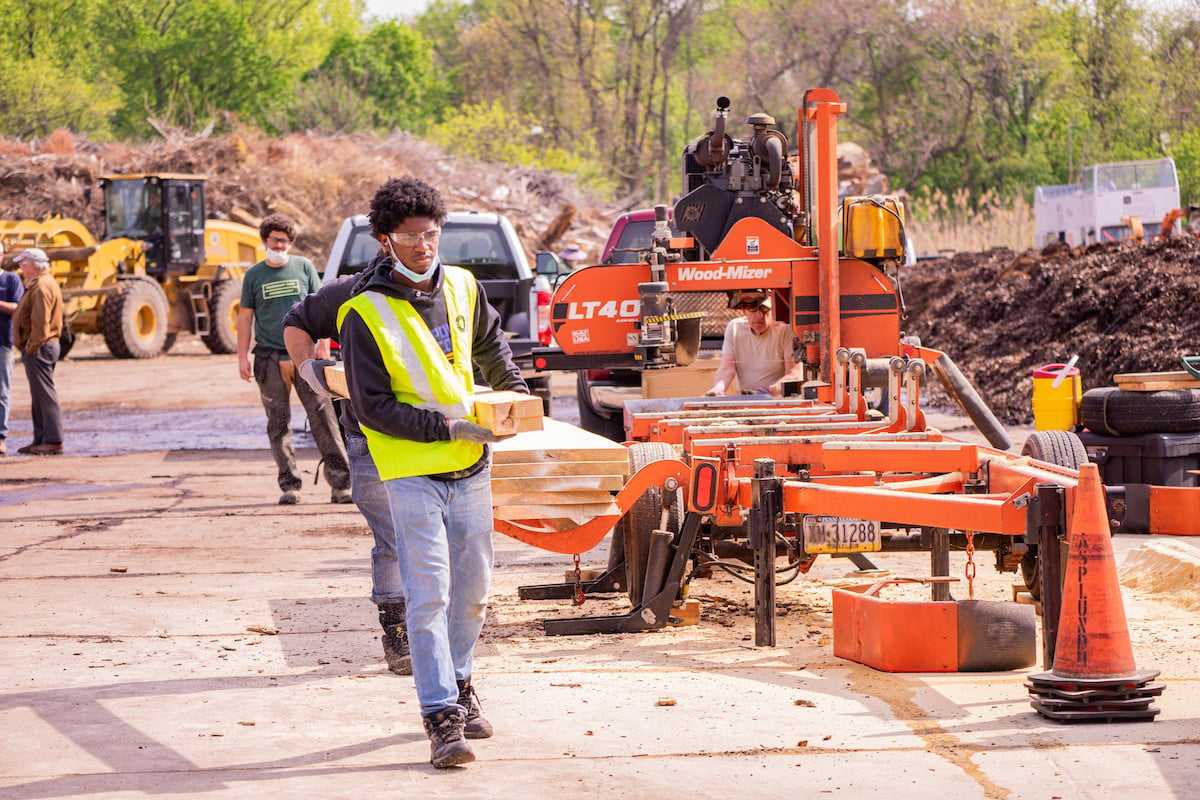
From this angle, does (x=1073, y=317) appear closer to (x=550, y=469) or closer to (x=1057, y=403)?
(x=1057, y=403)

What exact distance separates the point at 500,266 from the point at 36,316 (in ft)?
14.2

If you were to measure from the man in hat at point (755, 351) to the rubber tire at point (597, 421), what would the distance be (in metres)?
4.39

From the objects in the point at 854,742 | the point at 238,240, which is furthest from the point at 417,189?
the point at 238,240

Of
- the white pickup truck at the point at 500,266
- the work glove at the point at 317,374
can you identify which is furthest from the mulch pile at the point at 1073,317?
the work glove at the point at 317,374

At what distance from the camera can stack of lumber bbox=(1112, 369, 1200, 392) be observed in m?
10.9

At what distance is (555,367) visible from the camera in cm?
1061

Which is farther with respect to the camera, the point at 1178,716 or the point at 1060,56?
the point at 1060,56

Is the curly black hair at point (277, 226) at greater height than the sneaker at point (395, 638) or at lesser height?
greater

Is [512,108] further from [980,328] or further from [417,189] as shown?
[417,189]

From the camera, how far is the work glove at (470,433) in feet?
18.5

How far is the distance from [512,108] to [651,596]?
220ft

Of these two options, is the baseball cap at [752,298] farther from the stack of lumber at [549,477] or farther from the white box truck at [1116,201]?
the white box truck at [1116,201]

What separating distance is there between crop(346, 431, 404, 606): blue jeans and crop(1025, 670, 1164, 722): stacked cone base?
106 inches

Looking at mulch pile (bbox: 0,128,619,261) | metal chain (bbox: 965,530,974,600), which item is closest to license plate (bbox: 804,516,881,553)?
metal chain (bbox: 965,530,974,600)
